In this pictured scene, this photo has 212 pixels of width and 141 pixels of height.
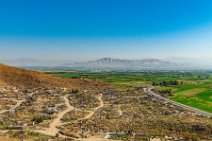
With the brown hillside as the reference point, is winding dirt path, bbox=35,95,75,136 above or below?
below

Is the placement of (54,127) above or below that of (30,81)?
below

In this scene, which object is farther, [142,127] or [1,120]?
[1,120]

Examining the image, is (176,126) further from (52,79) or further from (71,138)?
(52,79)

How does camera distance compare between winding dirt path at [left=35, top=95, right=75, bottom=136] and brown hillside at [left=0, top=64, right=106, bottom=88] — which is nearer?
winding dirt path at [left=35, top=95, right=75, bottom=136]

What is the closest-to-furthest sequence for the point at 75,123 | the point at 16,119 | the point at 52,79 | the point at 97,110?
the point at 75,123 < the point at 16,119 < the point at 97,110 < the point at 52,79

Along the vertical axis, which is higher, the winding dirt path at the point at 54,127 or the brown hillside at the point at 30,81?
the brown hillside at the point at 30,81

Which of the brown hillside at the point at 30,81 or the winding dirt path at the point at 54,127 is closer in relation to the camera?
the winding dirt path at the point at 54,127

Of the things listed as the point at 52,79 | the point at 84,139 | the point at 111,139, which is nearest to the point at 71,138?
the point at 84,139

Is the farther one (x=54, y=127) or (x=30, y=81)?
(x=30, y=81)
